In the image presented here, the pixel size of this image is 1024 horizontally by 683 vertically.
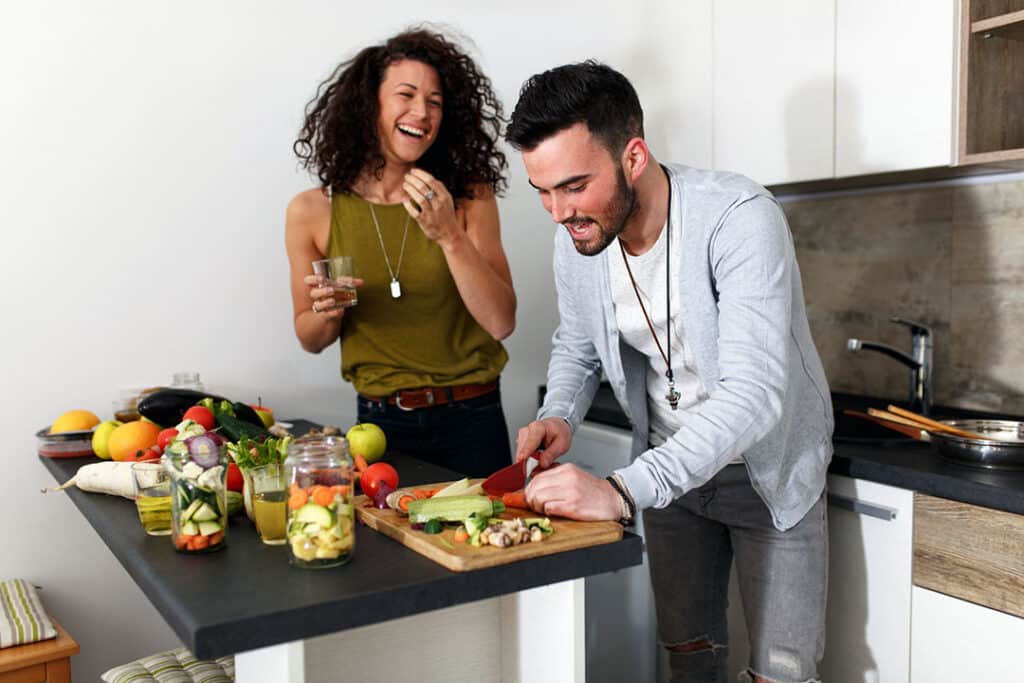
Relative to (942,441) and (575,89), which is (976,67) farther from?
(575,89)

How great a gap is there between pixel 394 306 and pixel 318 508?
43.8 inches

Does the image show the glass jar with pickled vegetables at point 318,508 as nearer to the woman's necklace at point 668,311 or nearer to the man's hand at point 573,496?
the man's hand at point 573,496

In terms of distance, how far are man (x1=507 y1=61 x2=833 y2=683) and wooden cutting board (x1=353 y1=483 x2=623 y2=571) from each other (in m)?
0.04

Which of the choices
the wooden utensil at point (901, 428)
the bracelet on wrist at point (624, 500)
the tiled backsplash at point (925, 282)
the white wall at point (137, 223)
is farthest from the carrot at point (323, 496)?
the tiled backsplash at point (925, 282)

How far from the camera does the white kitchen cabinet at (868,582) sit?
1846mm

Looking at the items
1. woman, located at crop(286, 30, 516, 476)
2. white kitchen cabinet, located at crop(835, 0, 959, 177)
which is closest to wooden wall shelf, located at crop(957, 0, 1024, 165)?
white kitchen cabinet, located at crop(835, 0, 959, 177)

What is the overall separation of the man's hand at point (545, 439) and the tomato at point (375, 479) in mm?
221

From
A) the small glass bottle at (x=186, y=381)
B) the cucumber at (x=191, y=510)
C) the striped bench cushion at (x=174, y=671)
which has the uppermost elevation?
the small glass bottle at (x=186, y=381)

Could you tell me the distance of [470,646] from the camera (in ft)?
4.58

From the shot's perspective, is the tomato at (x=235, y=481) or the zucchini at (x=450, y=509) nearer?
the zucchini at (x=450, y=509)

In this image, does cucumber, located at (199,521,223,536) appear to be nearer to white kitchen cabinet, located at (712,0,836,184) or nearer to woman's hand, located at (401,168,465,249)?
woman's hand, located at (401,168,465,249)

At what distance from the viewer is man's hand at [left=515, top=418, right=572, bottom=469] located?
1.63 m

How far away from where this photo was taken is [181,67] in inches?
99.9

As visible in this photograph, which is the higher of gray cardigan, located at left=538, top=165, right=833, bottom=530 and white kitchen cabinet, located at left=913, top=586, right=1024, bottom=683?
gray cardigan, located at left=538, top=165, right=833, bottom=530
